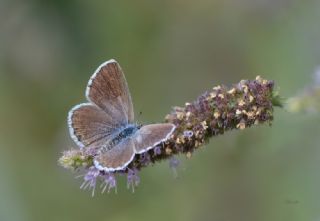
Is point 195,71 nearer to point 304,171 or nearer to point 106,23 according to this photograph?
point 106,23

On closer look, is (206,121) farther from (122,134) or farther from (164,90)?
(164,90)

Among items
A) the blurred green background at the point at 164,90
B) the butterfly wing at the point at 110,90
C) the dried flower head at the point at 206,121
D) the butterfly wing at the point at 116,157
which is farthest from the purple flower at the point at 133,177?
the blurred green background at the point at 164,90

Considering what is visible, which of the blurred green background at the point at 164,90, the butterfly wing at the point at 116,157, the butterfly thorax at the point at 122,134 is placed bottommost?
the butterfly wing at the point at 116,157

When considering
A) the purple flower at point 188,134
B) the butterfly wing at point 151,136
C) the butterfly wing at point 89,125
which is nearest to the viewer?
the butterfly wing at point 151,136

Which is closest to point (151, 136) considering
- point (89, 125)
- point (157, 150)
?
point (157, 150)

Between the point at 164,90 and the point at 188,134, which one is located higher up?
the point at 164,90

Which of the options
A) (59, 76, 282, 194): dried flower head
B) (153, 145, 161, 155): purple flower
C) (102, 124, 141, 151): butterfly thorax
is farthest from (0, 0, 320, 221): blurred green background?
(153, 145, 161, 155): purple flower

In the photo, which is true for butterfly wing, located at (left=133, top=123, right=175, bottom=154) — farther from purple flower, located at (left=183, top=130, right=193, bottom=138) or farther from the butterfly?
purple flower, located at (left=183, top=130, right=193, bottom=138)

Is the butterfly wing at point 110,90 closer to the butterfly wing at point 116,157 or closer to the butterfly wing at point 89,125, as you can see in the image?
the butterfly wing at point 89,125
